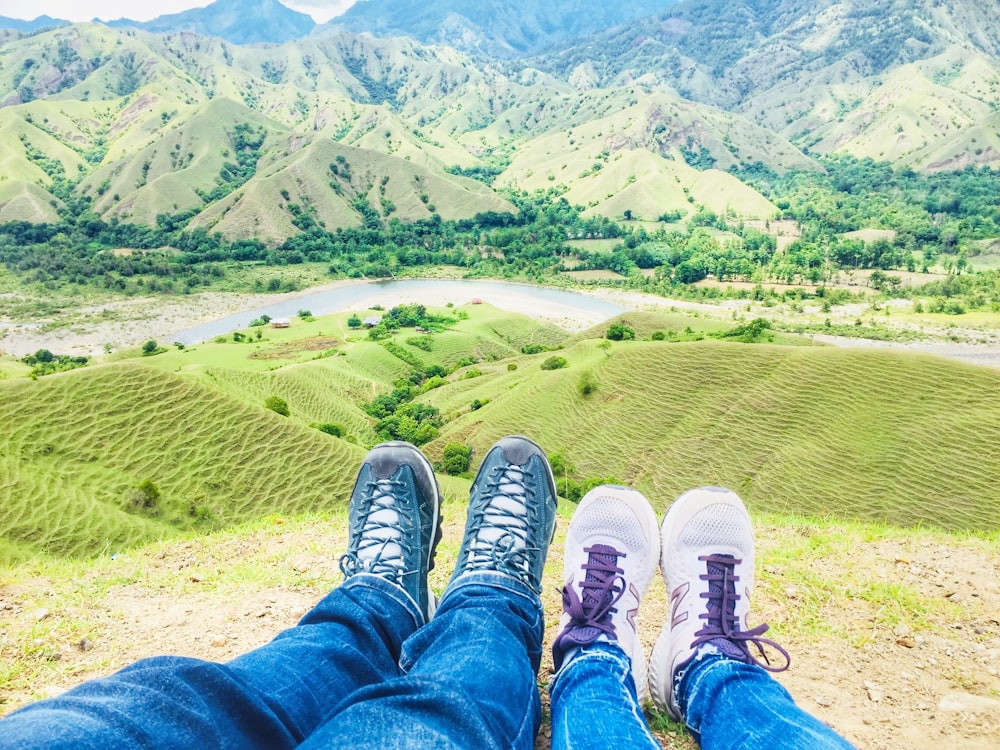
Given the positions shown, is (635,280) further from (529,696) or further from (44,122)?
(44,122)

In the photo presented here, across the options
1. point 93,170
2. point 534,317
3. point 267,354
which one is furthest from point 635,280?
point 93,170

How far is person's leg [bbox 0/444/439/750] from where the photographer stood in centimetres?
171

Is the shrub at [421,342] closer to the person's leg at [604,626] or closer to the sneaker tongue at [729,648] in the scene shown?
the person's leg at [604,626]

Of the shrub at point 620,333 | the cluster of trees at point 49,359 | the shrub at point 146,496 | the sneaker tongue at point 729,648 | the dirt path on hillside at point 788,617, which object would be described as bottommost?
the cluster of trees at point 49,359

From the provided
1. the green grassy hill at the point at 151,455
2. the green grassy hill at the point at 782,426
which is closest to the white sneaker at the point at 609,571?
the green grassy hill at the point at 151,455

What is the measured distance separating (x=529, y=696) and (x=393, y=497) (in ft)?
6.94

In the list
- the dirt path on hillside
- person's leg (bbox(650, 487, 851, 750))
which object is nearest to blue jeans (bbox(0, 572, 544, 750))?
the dirt path on hillside

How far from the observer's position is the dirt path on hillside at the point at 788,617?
3330 mm

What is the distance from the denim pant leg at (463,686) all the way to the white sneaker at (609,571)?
0.25 metres

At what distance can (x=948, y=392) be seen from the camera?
29.7 m

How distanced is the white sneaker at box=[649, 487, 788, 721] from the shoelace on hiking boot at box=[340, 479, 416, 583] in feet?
5.59

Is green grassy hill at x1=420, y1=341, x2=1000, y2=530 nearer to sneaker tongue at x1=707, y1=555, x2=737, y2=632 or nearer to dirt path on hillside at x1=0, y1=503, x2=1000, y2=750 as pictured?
dirt path on hillside at x1=0, y1=503, x2=1000, y2=750

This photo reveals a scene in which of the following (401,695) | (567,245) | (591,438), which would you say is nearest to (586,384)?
(591,438)

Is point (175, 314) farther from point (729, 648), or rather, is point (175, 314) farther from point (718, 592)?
point (729, 648)
